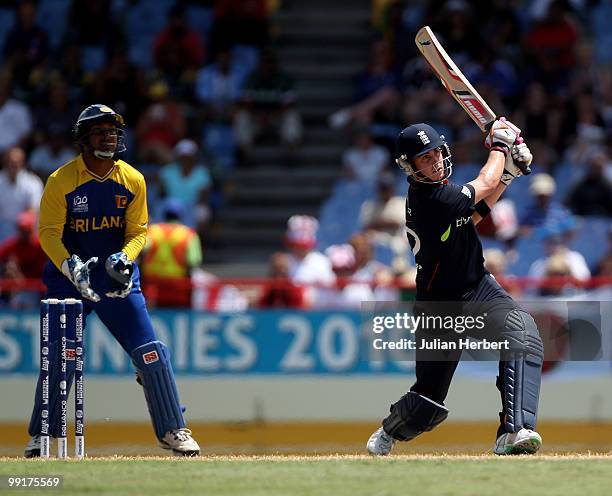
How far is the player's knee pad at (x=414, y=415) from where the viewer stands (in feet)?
28.9

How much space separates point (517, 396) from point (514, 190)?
6.85 m

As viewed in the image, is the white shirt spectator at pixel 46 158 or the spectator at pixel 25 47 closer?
the white shirt spectator at pixel 46 158

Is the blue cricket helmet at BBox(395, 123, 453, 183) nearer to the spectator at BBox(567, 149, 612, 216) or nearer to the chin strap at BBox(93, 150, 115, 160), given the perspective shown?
the chin strap at BBox(93, 150, 115, 160)

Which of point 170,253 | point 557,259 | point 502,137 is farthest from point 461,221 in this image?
point 170,253

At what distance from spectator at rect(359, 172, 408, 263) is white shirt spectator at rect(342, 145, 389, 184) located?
0.80m

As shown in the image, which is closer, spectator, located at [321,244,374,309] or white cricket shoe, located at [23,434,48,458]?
white cricket shoe, located at [23,434,48,458]

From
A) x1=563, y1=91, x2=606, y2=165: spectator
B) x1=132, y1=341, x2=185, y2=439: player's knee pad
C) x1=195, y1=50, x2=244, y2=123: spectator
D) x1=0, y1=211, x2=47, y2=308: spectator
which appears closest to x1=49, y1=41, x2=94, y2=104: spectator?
x1=195, y1=50, x2=244, y2=123: spectator

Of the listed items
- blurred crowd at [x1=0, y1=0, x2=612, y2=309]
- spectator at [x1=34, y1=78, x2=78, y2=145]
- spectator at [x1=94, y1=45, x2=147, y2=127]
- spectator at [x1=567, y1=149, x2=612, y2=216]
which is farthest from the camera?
spectator at [x1=94, y1=45, x2=147, y2=127]

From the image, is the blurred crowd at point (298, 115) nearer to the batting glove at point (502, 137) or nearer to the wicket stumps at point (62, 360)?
the batting glove at point (502, 137)

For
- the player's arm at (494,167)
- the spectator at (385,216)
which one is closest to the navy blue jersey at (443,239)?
the player's arm at (494,167)

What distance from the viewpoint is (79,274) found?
8.75 m

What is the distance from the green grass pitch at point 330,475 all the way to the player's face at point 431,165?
1.68 m

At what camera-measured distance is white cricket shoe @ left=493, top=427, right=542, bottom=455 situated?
8.57 metres

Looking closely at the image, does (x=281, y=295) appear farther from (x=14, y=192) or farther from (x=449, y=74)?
(x=14, y=192)
